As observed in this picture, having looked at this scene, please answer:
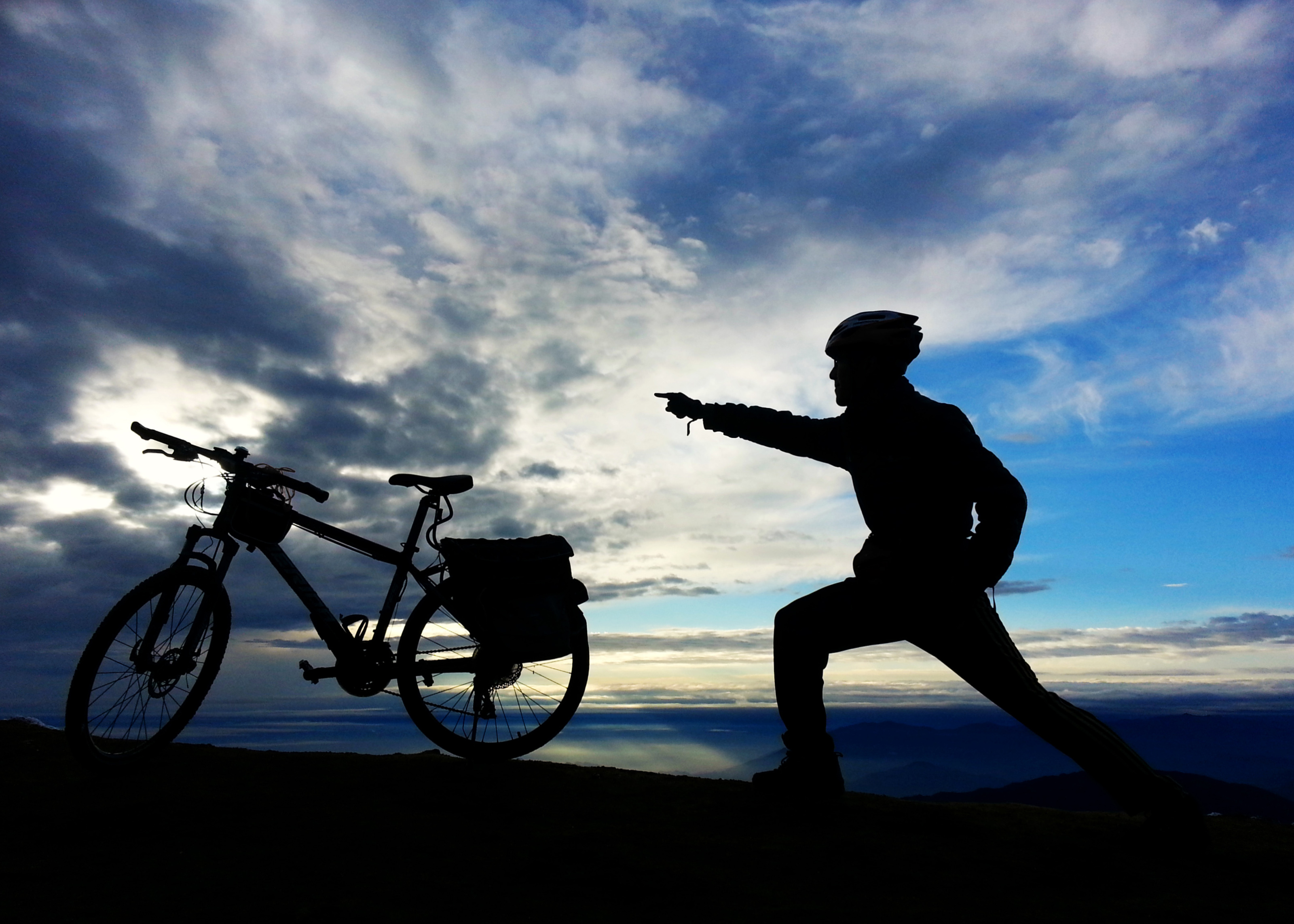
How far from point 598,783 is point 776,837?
1.45 metres

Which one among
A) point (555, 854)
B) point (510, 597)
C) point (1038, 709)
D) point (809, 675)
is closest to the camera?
point (555, 854)

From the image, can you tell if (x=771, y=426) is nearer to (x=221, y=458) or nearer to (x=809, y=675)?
(x=809, y=675)

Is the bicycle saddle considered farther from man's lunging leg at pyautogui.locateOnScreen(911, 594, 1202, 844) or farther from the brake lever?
man's lunging leg at pyautogui.locateOnScreen(911, 594, 1202, 844)

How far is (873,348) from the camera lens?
5.05 m

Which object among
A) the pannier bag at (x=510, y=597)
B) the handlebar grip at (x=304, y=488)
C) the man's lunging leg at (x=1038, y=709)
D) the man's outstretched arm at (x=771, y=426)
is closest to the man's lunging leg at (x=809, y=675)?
the man's lunging leg at (x=1038, y=709)

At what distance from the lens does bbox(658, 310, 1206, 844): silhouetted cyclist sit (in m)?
4.46

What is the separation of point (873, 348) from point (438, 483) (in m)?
3.16

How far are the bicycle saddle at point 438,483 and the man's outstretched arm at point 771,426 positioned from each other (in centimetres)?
156

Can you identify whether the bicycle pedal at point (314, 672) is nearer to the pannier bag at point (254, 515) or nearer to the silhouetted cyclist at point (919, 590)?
the pannier bag at point (254, 515)

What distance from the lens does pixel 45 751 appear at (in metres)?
5.86

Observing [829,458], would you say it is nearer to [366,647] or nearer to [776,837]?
[776,837]

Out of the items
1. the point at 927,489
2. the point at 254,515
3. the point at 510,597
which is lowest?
the point at 510,597

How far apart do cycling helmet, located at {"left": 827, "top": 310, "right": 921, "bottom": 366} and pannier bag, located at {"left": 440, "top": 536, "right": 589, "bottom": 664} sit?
2.47m

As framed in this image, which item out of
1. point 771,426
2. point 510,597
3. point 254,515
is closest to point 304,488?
point 254,515
